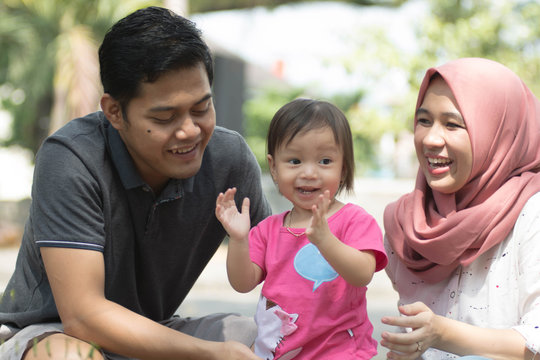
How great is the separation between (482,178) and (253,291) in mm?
5607

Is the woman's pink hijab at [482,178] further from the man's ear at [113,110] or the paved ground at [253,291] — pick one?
the paved ground at [253,291]

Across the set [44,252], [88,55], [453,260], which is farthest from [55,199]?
[88,55]

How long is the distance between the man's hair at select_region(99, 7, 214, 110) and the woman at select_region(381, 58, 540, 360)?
0.93m

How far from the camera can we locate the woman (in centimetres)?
243

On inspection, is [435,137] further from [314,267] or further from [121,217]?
[121,217]

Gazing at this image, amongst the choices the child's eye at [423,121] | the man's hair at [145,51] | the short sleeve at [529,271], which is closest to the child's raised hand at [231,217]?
the man's hair at [145,51]

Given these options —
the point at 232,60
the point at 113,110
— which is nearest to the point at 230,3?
the point at 232,60

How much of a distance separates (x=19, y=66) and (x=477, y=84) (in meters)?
9.90

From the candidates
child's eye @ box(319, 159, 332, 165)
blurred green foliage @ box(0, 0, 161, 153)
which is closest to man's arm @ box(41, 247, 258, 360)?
child's eye @ box(319, 159, 332, 165)

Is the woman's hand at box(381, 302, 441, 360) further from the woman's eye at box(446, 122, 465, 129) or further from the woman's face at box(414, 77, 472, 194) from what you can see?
the woman's eye at box(446, 122, 465, 129)

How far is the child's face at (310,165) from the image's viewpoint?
8.39 feet

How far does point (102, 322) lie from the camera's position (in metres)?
2.54

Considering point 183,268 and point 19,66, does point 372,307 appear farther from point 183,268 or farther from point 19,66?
point 19,66

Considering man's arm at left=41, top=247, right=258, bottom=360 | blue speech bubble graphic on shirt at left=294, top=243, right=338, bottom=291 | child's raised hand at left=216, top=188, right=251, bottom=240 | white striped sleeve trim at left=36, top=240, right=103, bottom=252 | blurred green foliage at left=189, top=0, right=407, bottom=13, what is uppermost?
blurred green foliage at left=189, top=0, right=407, bottom=13
